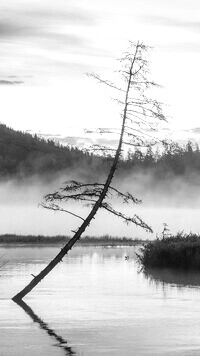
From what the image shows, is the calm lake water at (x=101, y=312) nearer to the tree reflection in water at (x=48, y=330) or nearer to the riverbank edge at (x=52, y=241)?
the tree reflection in water at (x=48, y=330)

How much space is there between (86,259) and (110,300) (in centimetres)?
1962

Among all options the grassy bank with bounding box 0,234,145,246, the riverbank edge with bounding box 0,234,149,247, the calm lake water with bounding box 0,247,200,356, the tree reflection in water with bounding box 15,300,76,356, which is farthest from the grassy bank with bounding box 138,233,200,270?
the grassy bank with bounding box 0,234,145,246

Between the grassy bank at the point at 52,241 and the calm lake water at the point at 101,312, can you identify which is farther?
the grassy bank at the point at 52,241

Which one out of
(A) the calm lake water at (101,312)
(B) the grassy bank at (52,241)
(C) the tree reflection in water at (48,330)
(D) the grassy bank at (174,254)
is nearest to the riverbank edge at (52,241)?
Answer: (B) the grassy bank at (52,241)

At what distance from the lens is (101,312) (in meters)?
29.5

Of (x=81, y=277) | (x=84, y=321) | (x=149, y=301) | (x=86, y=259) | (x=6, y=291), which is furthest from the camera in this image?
(x=86, y=259)

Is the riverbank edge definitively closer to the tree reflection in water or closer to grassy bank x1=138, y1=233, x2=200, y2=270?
grassy bank x1=138, y1=233, x2=200, y2=270

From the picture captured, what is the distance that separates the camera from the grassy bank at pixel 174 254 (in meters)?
42.8

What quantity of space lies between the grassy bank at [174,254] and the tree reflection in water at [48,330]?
12322mm

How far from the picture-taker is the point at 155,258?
1740 inches

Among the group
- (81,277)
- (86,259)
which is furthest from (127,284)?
(86,259)

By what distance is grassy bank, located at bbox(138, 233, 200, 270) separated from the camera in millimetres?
42844

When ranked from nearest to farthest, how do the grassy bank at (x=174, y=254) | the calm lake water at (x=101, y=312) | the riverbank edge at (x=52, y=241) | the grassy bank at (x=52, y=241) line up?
the calm lake water at (x=101, y=312) → the grassy bank at (x=174, y=254) → the riverbank edge at (x=52, y=241) → the grassy bank at (x=52, y=241)

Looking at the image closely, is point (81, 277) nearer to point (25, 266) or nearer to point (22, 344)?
point (25, 266)
